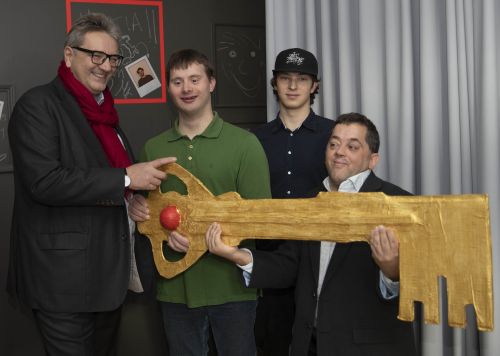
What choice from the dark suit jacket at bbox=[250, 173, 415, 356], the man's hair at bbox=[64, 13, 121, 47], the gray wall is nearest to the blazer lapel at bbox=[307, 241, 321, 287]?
the dark suit jacket at bbox=[250, 173, 415, 356]

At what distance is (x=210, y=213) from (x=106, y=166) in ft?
1.23

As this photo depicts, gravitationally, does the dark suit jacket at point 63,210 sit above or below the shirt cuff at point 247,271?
above

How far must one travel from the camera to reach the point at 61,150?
1.81 meters

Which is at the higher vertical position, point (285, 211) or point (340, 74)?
point (340, 74)

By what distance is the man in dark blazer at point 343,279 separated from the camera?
5.58ft

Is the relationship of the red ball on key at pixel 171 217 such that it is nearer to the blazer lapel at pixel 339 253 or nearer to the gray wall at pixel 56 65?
the blazer lapel at pixel 339 253

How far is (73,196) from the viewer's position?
68.7 inches

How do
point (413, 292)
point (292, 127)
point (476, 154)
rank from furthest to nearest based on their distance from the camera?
point (292, 127) < point (476, 154) < point (413, 292)

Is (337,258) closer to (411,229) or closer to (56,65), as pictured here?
(411,229)

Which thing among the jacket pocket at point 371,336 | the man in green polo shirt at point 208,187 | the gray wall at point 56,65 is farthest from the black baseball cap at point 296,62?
the jacket pocket at point 371,336

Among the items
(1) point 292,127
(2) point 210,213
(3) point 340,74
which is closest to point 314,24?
(3) point 340,74

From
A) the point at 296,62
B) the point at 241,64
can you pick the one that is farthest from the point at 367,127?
the point at 241,64

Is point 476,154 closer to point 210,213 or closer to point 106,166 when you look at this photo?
point 210,213

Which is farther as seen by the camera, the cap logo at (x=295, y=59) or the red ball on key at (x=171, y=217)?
the cap logo at (x=295, y=59)
